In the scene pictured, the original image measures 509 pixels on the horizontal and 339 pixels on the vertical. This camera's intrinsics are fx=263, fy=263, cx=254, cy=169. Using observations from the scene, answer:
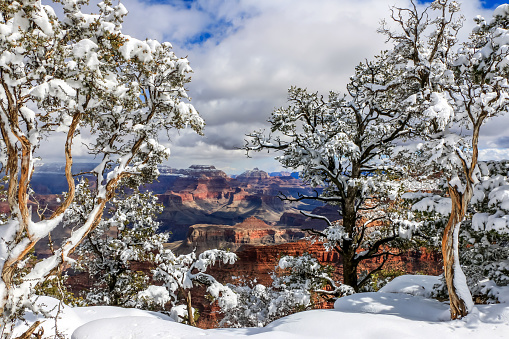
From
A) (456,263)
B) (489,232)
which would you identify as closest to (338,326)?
(456,263)

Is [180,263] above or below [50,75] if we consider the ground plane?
below

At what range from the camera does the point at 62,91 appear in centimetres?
549

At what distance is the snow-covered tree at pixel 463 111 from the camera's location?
19.6 ft

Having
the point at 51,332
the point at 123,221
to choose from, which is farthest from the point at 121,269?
the point at 51,332

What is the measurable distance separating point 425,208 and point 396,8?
19.4 feet

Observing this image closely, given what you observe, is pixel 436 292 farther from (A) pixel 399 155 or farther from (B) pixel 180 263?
(B) pixel 180 263

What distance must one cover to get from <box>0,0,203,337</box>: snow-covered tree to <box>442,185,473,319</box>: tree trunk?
7823 mm

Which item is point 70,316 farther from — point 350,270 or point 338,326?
point 350,270

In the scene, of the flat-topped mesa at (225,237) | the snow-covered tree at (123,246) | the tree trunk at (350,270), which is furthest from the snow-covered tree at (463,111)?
the flat-topped mesa at (225,237)

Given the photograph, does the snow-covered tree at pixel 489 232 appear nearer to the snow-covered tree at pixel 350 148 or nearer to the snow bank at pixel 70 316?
the snow-covered tree at pixel 350 148

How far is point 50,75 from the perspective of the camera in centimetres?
584

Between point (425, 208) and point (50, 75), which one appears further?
point (425, 208)

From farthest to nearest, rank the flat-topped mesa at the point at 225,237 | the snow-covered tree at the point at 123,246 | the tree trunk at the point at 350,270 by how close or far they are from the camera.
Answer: the flat-topped mesa at the point at 225,237
the snow-covered tree at the point at 123,246
the tree trunk at the point at 350,270

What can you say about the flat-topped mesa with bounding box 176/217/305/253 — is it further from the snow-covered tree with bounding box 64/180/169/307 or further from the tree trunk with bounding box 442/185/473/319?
the tree trunk with bounding box 442/185/473/319
